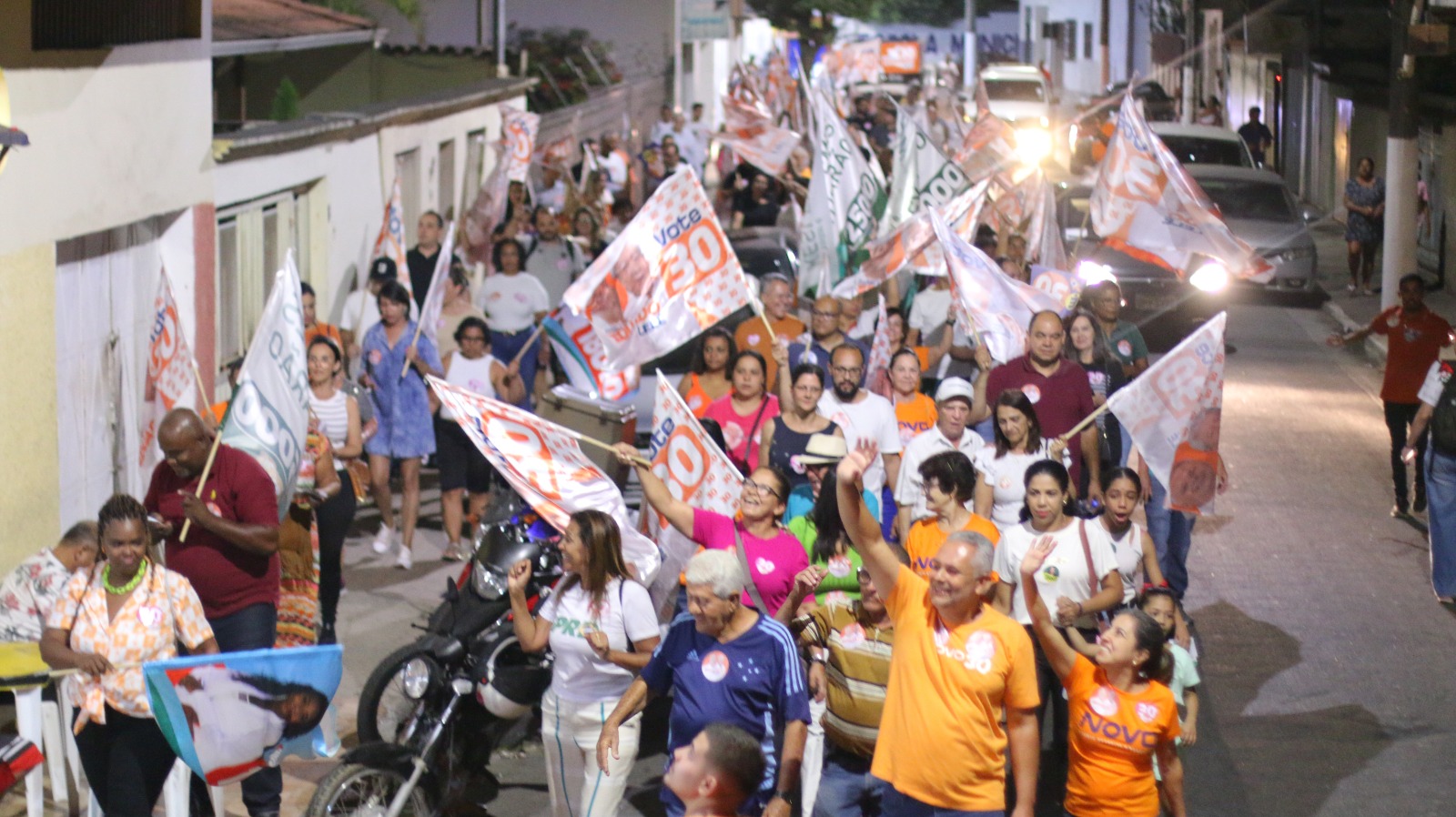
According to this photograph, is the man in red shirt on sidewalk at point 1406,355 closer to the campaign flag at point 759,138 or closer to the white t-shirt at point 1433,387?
the white t-shirt at point 1433,387

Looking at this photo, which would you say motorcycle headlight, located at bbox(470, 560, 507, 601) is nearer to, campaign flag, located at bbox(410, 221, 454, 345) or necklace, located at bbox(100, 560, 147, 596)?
necklace, located at bbox(100, 560, 147, 596)

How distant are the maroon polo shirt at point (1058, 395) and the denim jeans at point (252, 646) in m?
3.85

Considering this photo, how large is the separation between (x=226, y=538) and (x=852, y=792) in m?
2.60

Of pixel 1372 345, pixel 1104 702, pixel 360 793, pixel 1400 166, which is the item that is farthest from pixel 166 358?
pixel 1400 166

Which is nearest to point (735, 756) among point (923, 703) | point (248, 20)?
point (923, 703)

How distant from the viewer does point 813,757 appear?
692 cm

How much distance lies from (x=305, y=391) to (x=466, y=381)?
351 centimetres

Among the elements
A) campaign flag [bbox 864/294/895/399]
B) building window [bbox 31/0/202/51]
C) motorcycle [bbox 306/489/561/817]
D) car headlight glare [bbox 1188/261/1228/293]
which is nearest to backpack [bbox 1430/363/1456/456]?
campaign flag [bbox 864/294/895/399]

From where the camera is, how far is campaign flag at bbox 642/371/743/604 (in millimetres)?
7621

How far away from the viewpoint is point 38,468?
9.36 m

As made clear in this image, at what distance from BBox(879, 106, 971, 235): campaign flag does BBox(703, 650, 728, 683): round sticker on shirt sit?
882 cm

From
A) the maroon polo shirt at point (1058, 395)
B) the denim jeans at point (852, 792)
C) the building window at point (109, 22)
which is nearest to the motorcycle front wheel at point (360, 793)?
the denim jeans at point (852, 792)

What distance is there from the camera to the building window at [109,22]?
942 centimetres

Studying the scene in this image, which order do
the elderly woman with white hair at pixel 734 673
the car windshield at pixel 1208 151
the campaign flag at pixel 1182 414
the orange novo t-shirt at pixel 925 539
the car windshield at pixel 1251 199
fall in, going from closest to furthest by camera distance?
the elderly woman with white hair at pixel 734 673 < the orange novo t-shirt at pixel 925 539 < the campaign flag at pixel 1182 414 < the car windshield at pixel 1251 199 < the car windshield at pixel 1208 151
